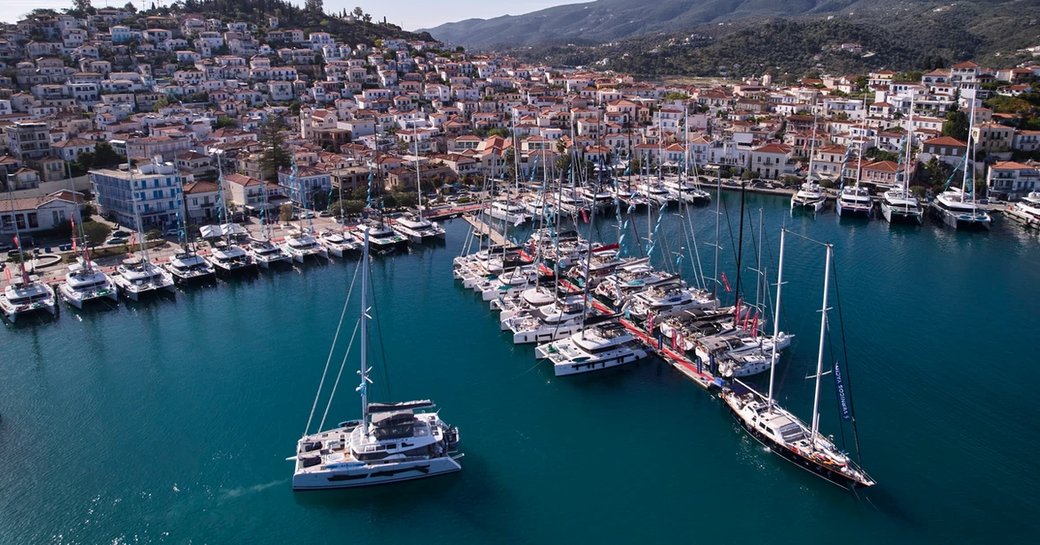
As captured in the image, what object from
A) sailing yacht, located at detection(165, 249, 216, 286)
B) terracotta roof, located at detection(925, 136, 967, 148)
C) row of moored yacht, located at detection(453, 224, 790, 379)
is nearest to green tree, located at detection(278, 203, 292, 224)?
sailing yacht, located at detection(165, 249, 216, 286)

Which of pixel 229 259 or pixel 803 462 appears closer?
pixel 803 462

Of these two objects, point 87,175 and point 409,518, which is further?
point 87,175

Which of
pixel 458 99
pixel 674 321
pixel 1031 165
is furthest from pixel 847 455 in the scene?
pixel 458 99

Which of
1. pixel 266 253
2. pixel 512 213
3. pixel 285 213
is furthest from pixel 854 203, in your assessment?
pixel 266 253

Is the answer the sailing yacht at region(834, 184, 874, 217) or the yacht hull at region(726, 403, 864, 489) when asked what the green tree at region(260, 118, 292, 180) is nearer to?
the sailing yacht at region(834, 184, 874, 217)

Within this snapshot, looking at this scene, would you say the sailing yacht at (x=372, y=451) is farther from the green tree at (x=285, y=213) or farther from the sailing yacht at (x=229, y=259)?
the green tree at (x=285, y=213)

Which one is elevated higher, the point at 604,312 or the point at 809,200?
the point at 809,200

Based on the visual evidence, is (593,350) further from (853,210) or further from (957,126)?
(957,126)

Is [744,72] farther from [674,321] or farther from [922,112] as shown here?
[674,321]
